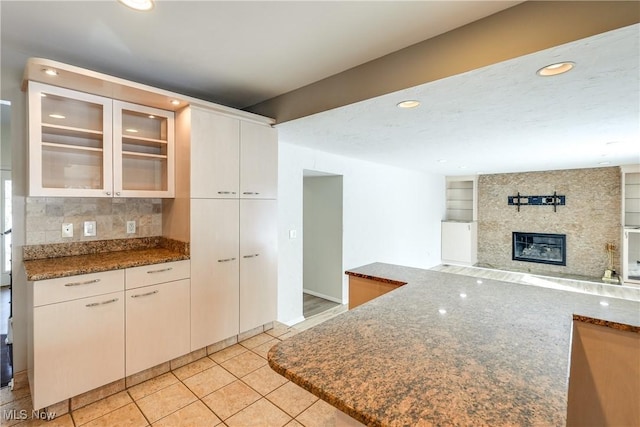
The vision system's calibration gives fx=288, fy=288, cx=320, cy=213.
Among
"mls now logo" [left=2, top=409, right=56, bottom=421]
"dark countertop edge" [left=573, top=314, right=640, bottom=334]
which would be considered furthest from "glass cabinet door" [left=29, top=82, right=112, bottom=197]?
"dark countertop edge" [left=573, top=314, right=640, bottom=334]

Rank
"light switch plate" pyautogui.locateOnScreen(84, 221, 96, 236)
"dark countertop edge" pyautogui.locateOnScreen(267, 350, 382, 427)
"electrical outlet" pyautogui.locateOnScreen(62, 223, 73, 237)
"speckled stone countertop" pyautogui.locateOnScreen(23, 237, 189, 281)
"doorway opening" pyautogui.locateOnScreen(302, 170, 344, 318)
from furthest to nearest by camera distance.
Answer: "doorway opening" pyautogui.locateOnScreen(302, 170, 344, 318), "light switch plate" pyautogui.locateOnScreen(84, 221, 96, 236), "electrical outlet" pyautogui.locateOnScreen(62, 223, 73, 237), "speckled stone countertop" pyautogui.locateOnScreen(23, 237, 189, 281), "dark countertop edge" pyautogui.locateOnScreen(267, 350, 382, 427)

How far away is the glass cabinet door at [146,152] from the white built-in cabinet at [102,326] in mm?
733

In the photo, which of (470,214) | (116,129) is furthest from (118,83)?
(470,214)

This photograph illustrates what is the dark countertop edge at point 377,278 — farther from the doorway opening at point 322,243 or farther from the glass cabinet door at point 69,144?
the doorway opening at point 322,243

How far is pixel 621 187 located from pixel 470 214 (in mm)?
2872

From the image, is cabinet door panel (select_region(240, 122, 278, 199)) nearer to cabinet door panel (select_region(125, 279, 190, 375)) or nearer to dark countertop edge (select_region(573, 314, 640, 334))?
cabinet door panel (select_region(125, 279, 190, 375))

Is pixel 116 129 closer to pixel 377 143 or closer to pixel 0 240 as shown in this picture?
pixel 377 143

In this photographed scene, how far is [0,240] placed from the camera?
4234mm

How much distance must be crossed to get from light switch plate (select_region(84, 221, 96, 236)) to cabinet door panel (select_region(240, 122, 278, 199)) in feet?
4.01

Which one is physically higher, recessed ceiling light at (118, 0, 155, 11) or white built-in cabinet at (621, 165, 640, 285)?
recessed ceiling light at (118, 0, 155, 11)

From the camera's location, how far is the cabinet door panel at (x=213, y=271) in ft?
7.97

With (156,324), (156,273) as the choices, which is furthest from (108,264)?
(156,324)

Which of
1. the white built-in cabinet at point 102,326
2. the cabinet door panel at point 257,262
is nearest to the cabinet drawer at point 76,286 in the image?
the white built-in cabinet at point 102,326

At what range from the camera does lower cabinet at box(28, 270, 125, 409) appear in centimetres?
174
